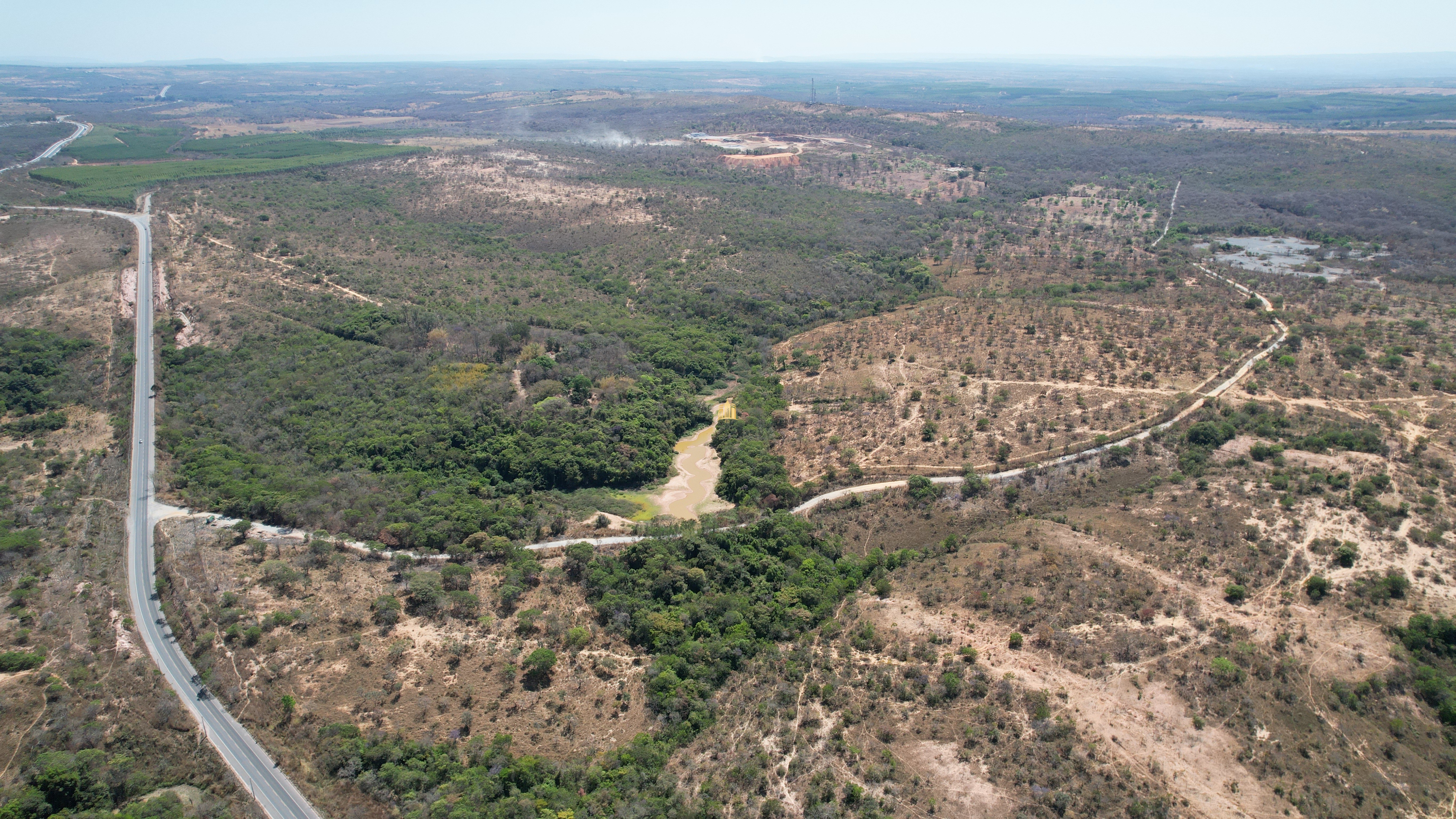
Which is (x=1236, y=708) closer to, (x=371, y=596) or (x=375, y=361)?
(x=371, y=596)

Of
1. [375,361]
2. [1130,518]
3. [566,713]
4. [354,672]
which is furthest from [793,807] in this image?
[375,361]

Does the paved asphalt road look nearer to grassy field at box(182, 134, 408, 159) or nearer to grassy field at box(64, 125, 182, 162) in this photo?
grassy field at box(182, 134, 408, 159)

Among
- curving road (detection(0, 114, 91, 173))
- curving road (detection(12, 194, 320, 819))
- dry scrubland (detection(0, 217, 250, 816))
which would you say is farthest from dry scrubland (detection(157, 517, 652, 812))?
curving road (detection(0, 114, 91, 173))

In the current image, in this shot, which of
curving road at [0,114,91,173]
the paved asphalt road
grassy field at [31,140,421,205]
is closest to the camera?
the paved asphalt road

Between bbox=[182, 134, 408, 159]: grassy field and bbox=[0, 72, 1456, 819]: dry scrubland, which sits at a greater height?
bbox=[182, 134, 408, 159]: grassy field

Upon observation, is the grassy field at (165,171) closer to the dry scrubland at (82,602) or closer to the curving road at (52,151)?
the curving road at (52,151)

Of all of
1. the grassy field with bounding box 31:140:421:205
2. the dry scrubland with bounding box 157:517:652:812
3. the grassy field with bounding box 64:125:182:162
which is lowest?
the dry scrubland with bounding box 157:517:652:812
